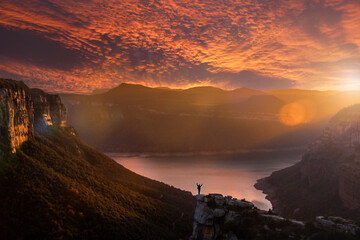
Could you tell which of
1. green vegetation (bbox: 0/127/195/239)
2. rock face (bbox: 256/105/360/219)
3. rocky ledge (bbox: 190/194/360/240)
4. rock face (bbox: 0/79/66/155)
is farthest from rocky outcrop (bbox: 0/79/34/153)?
rock face (bbox: 256/105/360/219)

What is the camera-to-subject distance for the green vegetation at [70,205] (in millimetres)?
31531

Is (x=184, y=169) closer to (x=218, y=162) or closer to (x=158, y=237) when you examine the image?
(x=218, y=162)

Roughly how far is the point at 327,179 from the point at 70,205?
227 ft

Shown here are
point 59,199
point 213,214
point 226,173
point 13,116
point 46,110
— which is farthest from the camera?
point 226,173

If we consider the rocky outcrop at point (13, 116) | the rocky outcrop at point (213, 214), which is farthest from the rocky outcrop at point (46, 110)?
the rocky outcrop at point (213, 214)

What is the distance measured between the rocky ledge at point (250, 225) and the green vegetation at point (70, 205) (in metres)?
9.26

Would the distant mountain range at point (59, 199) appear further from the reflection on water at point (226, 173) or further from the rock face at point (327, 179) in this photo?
the reflection on water at point (226, 173)

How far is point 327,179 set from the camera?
257ft

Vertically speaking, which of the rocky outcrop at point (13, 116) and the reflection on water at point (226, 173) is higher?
the rocky outcrop at point (13, 116)

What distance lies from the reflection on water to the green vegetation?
40517mm

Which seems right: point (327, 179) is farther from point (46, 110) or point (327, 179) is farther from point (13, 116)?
point (46, 110)

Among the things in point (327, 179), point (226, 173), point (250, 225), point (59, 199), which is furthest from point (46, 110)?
point (226, 173)

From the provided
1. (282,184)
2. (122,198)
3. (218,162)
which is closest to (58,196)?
(122,198)

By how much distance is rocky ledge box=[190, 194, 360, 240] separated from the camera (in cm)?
3030
